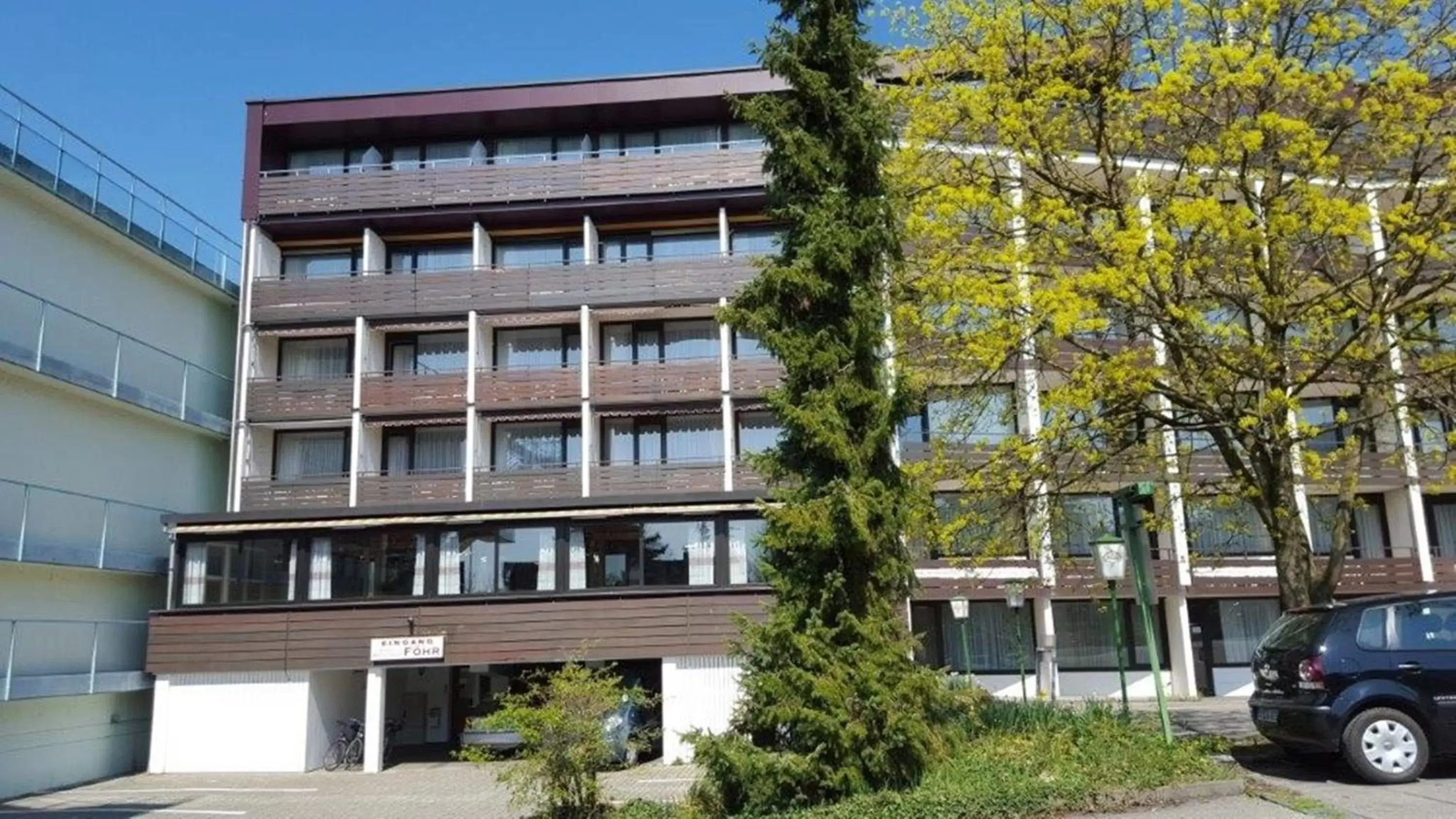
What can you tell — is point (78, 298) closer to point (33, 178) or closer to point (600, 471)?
point (33, 178)

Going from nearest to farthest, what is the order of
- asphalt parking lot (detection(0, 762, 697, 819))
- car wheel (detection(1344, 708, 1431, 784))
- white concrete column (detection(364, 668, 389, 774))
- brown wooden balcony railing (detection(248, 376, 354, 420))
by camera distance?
car wheel (detection(1344, 708, 1431, 784))
asphalt parking lot (detection(0, 762, 697, 819))
white concrete column (detection(364, 668, 389, 774))
brown wooden balcony railing (detection(248, 376, 354, 420))

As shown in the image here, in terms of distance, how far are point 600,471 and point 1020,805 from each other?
19814mm

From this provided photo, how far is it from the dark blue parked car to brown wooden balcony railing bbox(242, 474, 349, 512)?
77.8 ft

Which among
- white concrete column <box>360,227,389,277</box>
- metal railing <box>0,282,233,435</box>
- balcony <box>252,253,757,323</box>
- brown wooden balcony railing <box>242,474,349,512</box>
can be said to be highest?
white concrete column <box>360,227,389,277</box>

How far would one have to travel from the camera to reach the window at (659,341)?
29.2 meters

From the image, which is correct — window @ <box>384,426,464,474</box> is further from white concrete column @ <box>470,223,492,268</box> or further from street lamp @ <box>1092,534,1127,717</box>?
street lamp @ <box>1092,534,1127,717</box>

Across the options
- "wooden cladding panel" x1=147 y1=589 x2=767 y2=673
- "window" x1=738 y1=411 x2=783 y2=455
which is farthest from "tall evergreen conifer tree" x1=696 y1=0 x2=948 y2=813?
"window" x1=738 y1=411 x2=783 y2=455

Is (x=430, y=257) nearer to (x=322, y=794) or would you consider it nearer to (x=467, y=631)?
(x=467, y=631)

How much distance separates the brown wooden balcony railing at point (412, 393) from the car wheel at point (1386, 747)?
23.0 m

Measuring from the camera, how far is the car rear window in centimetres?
1035

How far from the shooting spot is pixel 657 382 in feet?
92.1

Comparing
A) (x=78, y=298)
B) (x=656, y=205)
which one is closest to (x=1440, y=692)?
(x=656, y=205)

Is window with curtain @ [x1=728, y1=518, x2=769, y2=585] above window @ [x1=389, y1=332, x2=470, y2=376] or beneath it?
beneath

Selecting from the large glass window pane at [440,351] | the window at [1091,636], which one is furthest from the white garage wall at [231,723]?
the window at [1091,636]
